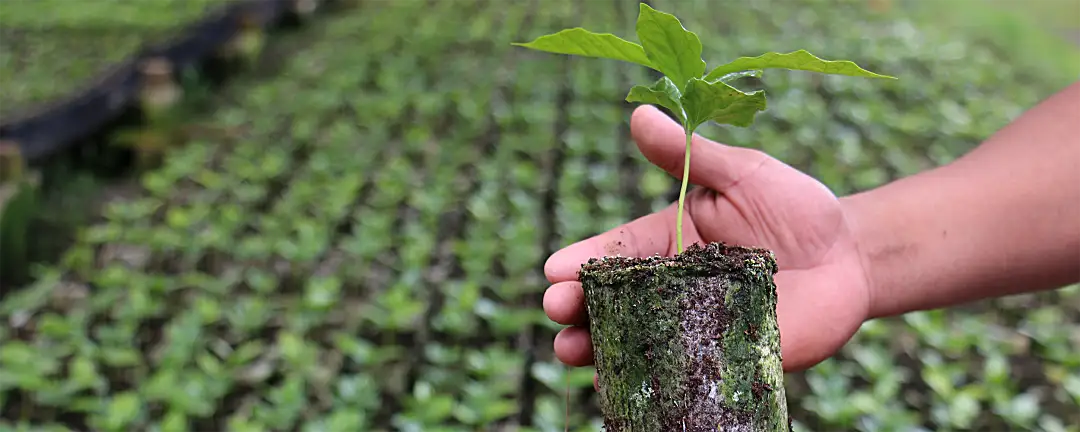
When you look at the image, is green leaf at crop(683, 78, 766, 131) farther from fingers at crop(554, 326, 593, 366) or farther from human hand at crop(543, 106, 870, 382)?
fingers at crop(554, 326, 593, 366)

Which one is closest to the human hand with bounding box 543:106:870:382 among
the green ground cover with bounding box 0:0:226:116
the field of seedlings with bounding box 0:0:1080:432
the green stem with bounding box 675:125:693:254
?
the green stem with bounding box 675:125:693:254

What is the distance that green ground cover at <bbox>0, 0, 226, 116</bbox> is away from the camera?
4.04 m

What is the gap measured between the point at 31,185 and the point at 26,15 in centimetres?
380

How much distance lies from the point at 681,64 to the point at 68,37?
538 centimetres

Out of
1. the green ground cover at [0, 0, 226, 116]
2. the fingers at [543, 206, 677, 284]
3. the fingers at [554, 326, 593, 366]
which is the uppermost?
the fingers at [543, 206, 677, 284]

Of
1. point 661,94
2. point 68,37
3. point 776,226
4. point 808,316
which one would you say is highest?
point 661,94

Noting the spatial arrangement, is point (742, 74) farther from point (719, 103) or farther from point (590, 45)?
point (590, 45)

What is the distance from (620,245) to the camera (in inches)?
40.6

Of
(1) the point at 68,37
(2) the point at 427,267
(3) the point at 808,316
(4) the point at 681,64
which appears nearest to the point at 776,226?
(3) the point at 808,316

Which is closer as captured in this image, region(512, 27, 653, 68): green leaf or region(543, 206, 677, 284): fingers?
region(512, 27, 653, 68): green leaf

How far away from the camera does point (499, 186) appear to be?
2.92 metres

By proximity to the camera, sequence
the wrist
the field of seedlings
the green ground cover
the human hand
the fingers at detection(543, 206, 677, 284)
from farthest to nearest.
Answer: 1. the green ground cover
2. the field of seedlings
3. the wrist
4. the human hand
5. the fingers at detection(543, 206, 677, 284)

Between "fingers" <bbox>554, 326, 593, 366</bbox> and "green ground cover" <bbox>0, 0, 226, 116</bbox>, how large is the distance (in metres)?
3.55

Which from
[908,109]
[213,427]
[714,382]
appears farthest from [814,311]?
[908,109]
